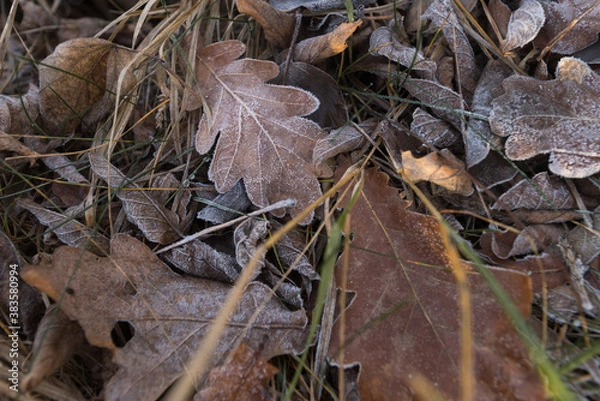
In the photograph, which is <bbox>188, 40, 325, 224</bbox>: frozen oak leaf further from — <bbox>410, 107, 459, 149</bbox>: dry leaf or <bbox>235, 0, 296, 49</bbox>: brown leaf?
<bbox>410, 107, 459, 149</bbox>: dry leaf

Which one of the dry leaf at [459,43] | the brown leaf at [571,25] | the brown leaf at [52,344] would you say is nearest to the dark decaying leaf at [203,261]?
the brown leaf at [52,344]

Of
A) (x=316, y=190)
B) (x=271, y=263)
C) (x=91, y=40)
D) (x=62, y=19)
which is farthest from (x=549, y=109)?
(x=62, y=19)

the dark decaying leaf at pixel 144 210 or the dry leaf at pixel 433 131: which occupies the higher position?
the dry leaf at pixel 433 131

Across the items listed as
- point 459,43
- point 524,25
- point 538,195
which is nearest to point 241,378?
point 538,195

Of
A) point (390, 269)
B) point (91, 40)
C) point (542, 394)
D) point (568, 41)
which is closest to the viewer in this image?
point (542, 394)

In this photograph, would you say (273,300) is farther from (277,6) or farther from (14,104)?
(14,104)

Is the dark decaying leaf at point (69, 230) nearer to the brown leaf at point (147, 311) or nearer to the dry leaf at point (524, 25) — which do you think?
the brown leaf at point (147, 311)

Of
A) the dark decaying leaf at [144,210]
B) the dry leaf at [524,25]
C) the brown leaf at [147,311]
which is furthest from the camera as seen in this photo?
the dark decaying leaf at [144,210]
